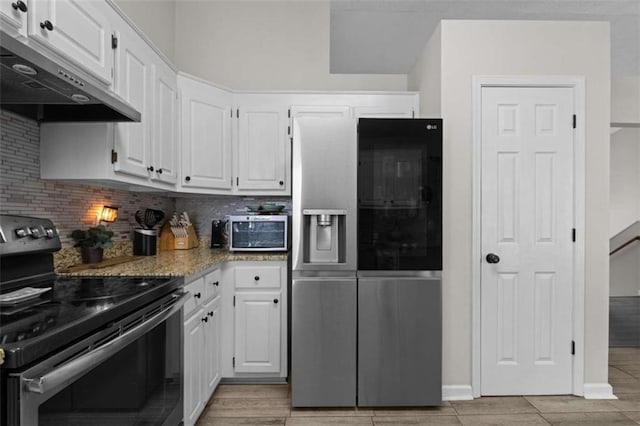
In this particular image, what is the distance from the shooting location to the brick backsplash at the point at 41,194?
1768 mm

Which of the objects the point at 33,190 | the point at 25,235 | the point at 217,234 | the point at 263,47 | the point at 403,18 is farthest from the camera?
the point at 403,18

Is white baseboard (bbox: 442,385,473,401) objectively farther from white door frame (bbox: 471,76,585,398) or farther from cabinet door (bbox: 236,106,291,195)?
cabinet door (bbox: 236,106,291,195)

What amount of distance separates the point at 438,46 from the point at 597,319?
2212 millimetres

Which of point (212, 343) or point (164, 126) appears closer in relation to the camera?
point (212, 343)

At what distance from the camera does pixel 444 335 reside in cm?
261

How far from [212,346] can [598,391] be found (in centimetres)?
266

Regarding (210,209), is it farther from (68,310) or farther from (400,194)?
(68,310)

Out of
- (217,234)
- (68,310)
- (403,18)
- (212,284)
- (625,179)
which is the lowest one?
(212,284)

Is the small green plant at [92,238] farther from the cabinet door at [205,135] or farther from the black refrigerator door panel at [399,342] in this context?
the black refrigerator door panel at [399,342]

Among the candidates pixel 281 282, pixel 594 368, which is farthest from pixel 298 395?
pixel 594 368

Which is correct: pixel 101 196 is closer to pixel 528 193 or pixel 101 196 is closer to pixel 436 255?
pixel 436 255

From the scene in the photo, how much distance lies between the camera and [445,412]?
7.98 ft

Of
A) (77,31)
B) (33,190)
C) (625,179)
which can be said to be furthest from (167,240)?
(625,179)

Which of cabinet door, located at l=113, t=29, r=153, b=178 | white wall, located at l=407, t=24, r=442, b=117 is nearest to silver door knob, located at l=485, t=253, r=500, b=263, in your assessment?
white wall, located at l=407, t=24, r=442, b=117
